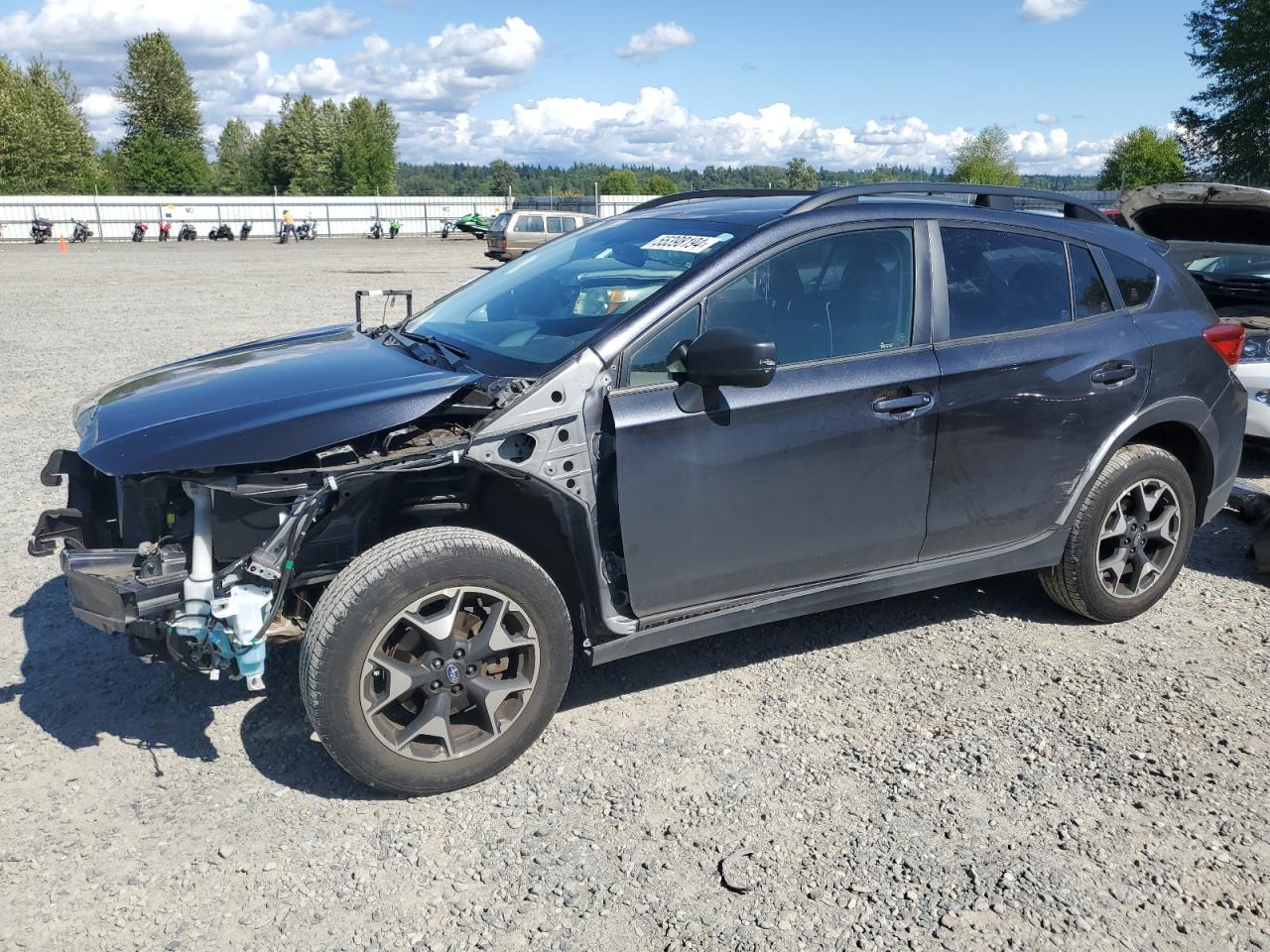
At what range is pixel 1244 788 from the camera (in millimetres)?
3477

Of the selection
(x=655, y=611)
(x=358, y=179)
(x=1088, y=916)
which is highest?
(x=358, y=179)

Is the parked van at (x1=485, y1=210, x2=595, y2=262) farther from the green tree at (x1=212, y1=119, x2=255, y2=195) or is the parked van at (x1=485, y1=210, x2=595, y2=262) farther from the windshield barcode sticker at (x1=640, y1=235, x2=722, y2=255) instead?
the green tree at (x1=212, y1=119, x2=255, y2=195)

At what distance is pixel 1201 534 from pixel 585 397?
459cm

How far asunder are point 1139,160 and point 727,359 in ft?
347

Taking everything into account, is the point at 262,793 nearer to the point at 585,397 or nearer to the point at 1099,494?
the point at 585,397

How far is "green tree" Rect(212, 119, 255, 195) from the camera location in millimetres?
99900

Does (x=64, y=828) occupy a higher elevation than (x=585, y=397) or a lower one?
lower

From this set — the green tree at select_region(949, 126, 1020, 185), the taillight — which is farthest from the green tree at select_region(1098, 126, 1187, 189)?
the taillight

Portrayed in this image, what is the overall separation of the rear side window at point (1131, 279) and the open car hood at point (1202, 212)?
3.10 metres

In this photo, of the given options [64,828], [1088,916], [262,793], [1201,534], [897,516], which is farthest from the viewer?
[1201,534]

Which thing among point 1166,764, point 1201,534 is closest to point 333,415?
point 1166,764

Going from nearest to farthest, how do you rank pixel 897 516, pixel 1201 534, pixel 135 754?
pixel 135 754
pixel 897 516
pixel 1201 534

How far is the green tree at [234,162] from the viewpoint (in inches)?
3933

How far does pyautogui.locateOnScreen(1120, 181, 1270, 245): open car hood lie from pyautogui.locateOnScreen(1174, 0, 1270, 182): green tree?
153 ft
